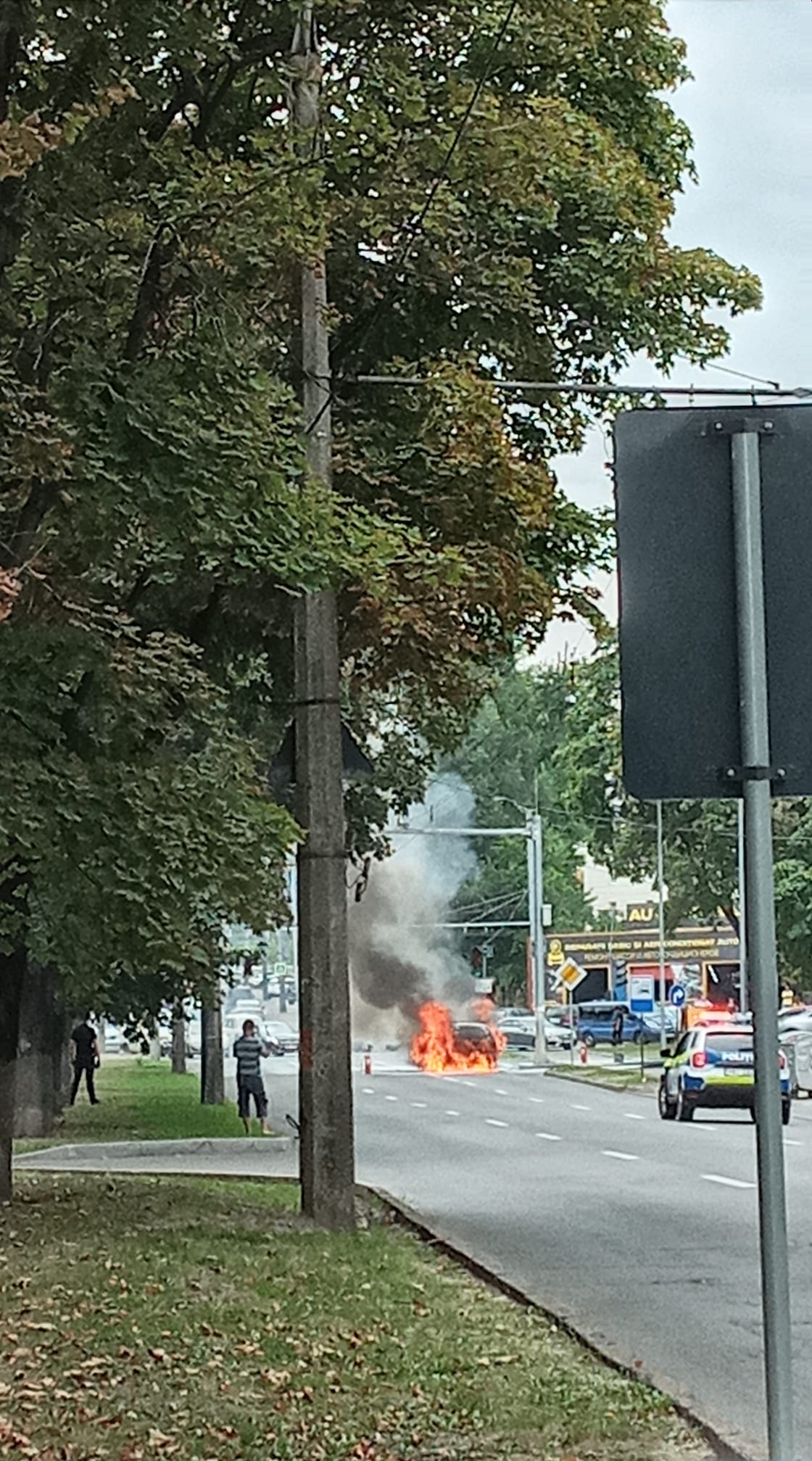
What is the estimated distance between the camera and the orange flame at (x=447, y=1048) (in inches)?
2510

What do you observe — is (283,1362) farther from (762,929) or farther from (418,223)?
(418,223)

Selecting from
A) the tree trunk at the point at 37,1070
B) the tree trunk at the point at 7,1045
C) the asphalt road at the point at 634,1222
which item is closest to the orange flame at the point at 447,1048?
the asphalt road at the point at 634,1222

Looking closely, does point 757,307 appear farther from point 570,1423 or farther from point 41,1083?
point 41,1083

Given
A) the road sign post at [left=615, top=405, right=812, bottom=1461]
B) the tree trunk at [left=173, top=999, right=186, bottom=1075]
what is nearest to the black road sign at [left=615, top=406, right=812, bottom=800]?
the road sign post at [left=615, top=405, right=812, bottom=1461]

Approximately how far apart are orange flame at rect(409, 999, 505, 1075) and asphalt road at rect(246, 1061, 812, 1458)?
2749 centimetres

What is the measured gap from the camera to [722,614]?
482 centimetres

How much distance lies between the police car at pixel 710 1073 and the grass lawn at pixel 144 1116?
6312 mm

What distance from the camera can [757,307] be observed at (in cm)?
1828

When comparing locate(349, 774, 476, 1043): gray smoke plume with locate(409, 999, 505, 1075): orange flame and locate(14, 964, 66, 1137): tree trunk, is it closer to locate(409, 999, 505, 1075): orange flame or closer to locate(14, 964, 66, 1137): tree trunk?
locate(409, 999, 505, 1075): orange flame

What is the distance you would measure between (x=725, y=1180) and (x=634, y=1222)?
3.95 meters

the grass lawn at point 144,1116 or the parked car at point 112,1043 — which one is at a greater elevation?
the grass lawn at point 144,1116

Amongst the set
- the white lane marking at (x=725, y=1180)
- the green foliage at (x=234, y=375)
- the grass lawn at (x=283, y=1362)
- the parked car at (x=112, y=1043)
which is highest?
the green foliage at (x=234, y=375)

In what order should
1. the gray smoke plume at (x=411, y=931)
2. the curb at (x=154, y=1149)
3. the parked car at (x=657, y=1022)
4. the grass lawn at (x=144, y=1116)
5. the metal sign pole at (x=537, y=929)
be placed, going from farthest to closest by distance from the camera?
1. the parked car at (x=657, y=1022)
2. the gray smoke plume at (x=411, y=931)
3. the metal sign pole at (x=537, y=929)
4. the grass lawn at (x=144, y=1116)
5. the curb at (x=154, y=1149)

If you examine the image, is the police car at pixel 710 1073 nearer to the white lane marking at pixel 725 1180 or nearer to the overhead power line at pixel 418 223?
the white lane marking at pixel 725 1180
